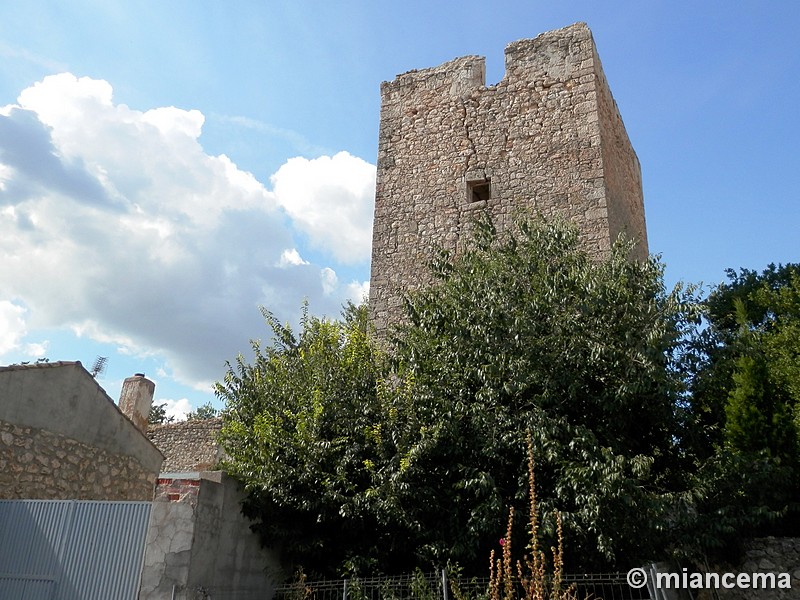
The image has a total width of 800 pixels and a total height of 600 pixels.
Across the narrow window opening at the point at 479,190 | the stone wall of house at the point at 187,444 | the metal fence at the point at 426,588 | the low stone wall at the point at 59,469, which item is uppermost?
the narrow window opening at the point at 479,190

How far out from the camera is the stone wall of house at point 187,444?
13.1 metres

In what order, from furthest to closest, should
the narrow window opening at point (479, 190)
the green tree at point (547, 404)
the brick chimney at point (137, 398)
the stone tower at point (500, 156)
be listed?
1. the brick chimney at point (137, 398)
2. the narrow window opening at point (479, 190)
3. the stone tower at point (500, 156)
4. the green tree at point (547, 404)

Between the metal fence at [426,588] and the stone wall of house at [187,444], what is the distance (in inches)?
243

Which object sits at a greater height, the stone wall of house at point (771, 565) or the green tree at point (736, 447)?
the green tree at point (736, 447)

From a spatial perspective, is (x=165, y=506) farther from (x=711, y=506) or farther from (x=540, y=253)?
(x=711, y=506)

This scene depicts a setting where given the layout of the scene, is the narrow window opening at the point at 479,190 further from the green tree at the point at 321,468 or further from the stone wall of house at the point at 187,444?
the stone wall of house at the point at 187,444

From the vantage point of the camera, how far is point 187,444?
1349cm

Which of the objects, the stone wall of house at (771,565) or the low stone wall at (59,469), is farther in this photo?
the low stone wall at (59,469)

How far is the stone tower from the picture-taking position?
1131cm

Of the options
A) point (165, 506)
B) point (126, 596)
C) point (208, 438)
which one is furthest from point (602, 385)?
point (208, 438)

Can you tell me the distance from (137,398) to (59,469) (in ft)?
13.9

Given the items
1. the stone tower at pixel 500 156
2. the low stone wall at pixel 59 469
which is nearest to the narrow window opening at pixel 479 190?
the stone tower at pixel 500 156

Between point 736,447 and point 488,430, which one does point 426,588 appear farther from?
point 736,447

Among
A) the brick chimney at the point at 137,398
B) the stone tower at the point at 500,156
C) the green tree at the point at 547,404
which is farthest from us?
the brick chimney at the point at 137,398
